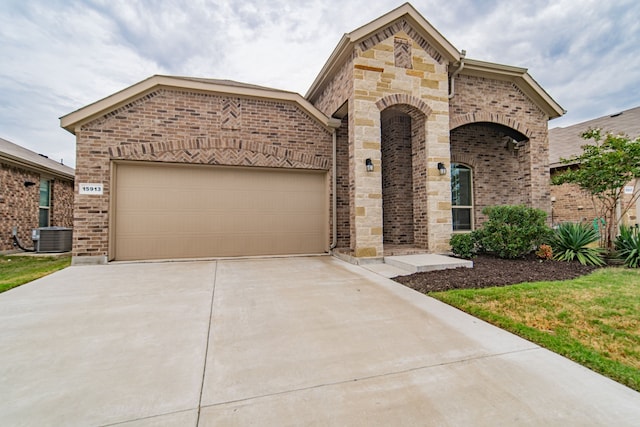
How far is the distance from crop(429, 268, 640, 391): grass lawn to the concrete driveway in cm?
20

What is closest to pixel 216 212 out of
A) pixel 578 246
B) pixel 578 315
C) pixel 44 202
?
pixel 578 315

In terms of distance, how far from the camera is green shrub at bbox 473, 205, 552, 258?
618cm

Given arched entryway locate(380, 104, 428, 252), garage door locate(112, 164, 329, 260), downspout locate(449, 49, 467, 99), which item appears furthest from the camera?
arched entryway locate(380, 104, 428, 252)

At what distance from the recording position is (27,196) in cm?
952

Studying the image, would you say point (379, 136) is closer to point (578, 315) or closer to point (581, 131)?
point (578, 315)

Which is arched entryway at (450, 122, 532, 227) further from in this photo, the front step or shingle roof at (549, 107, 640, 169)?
the front step

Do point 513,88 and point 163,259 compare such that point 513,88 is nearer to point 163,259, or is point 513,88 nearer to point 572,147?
point 572,147

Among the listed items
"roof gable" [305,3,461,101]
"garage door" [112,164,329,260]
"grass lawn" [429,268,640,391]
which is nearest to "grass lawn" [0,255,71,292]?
"garage door" [112,164,329,260]

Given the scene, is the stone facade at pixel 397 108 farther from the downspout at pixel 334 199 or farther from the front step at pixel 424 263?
the downspout at pixel 334 199

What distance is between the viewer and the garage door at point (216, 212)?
273 inches

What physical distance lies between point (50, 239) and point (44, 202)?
7.58 ft

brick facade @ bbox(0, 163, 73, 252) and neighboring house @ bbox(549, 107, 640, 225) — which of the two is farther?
neighboring house @ bbox(549, 107, 640, 225)

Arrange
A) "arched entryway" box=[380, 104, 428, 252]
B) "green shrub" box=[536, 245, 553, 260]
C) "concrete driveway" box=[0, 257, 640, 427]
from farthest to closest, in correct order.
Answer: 1. "arched entryway" box=[380, 104, 428, 252]
2. "green shrub" box=[536, 245, 553, 260]
3. "concrete driveway" box=[0, 257, 640, 427]

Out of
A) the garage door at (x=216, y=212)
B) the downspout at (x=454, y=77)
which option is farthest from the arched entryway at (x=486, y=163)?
the garage door at (x=216, y=212)
